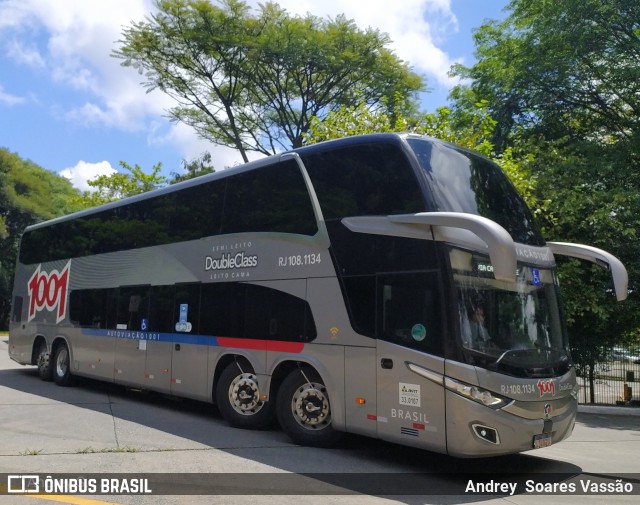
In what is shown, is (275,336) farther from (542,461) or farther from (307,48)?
(307,48)

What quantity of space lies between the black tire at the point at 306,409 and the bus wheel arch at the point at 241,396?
0.50 meters

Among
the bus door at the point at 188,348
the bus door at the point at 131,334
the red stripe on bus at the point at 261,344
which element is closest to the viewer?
the red stripe on bus at the point at 261,344

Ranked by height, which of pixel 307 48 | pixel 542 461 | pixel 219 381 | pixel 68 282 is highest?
pixel 307 48

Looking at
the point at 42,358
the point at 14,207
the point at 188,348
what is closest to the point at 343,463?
the point at 188,348

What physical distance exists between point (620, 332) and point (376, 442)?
959 centimetres

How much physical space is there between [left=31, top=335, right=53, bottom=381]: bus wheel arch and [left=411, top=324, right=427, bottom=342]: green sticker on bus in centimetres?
1149

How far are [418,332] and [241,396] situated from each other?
3.76 metres

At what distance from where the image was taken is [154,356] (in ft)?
40.2

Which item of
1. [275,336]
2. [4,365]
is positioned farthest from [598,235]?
[4,365]

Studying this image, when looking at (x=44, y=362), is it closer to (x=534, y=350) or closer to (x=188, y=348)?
Answer: (x=188, y=348)

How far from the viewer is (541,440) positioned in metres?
7.43

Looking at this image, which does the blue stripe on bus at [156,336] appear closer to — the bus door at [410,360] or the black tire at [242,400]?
the black tire at [242,400]

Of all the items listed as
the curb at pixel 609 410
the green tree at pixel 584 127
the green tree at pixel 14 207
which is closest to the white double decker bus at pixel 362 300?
the green tree at pixel 584 127

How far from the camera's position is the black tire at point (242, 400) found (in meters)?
9.99
